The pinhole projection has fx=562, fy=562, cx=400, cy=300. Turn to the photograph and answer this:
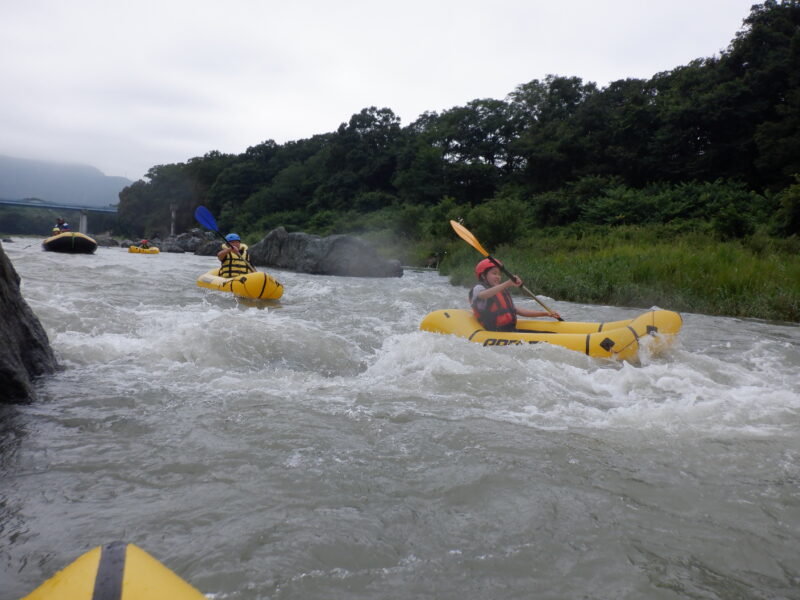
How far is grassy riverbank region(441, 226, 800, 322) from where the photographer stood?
7.78 meters

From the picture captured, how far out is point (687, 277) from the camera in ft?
28.2

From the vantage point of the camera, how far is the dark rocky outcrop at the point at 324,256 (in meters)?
15.7

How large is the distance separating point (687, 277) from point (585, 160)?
1840 centimetres

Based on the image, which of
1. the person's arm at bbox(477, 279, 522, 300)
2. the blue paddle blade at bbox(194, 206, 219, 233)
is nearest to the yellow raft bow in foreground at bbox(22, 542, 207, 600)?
the person's arm at bbox(477, 279, 522, 300)

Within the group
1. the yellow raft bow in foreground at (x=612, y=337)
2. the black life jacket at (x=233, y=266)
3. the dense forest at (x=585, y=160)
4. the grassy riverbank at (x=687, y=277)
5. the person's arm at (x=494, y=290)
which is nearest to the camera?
the yellow raft bow in foreground at (x=612, y=337)

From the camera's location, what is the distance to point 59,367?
145 inches

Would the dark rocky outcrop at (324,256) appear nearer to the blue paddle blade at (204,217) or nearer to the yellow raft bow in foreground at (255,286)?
the blue paddle blade at (204,217)

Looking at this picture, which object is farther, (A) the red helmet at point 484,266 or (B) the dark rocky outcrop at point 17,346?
(A) the red helmet at point 484,266

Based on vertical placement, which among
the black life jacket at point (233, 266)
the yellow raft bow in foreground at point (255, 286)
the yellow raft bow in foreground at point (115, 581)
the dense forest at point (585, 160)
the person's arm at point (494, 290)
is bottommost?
the yellow raft bow in foreground at point (255, 286)

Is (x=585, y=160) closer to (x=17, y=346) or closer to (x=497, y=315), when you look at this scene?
(x=497, y=315)

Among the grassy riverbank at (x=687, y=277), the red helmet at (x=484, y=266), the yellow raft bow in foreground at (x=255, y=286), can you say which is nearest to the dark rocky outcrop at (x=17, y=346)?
the red helmet at (x=484, y=266)

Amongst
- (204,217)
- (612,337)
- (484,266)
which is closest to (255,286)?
(204,217)

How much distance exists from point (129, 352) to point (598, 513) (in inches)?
141

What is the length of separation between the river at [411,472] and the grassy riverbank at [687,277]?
11.8 feet
